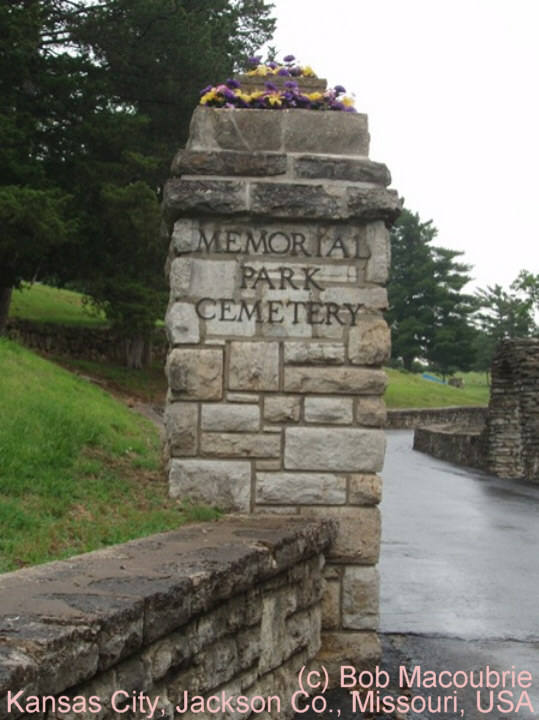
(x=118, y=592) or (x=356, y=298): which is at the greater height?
(x=356, y=298)

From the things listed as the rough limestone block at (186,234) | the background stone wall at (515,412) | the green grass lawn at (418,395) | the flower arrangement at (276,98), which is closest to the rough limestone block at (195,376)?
the rough limestone block at (186,234)

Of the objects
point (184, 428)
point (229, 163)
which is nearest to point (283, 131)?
point (229, 163)

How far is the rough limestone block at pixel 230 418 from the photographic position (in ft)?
19.9

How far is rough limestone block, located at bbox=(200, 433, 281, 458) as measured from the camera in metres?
6.07

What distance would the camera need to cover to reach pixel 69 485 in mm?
6371

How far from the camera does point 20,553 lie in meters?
4.83

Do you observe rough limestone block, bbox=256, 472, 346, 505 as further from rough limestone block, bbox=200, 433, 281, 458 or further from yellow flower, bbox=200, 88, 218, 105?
yellow flower, bbox=200, 88, 218, 105

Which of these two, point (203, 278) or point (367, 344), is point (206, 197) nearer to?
point (203, 278)

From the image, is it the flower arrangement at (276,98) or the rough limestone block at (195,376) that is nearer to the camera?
the rough limestone block at (195,376)

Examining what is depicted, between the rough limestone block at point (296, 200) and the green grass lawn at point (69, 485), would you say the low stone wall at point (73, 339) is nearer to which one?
the green grass lawn at point (69, 485)

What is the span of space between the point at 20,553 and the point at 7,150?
1716cm

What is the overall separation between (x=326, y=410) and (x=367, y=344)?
0.49 metres

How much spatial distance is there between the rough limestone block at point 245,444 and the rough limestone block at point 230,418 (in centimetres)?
4

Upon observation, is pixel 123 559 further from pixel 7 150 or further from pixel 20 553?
pixel 7 150
